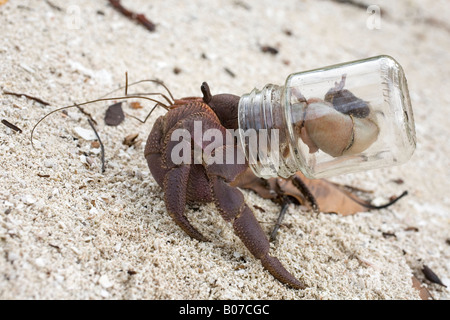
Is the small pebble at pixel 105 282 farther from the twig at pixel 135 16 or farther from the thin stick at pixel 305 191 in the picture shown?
the twig at pixel 135 16

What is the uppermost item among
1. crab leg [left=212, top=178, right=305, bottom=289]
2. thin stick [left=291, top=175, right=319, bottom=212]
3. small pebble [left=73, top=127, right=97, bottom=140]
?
crab leg [left=212, top=178, right=305, bottom=289]

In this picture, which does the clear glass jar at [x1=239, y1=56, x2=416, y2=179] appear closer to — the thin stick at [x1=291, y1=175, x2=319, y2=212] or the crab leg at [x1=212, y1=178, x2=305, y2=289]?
the crab leg at [x1=212, y1=178, x2=305, y2=289]

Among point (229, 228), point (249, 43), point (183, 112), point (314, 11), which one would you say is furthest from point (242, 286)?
point (314, 11)

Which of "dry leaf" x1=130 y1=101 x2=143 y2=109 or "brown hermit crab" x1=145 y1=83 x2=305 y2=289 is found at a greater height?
"brown hermit crab" x1=145 y1=83 x2=305 y2=289

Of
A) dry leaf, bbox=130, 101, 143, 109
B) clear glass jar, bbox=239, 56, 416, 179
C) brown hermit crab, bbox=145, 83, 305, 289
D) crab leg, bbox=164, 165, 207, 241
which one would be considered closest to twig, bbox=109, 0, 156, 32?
dry leaf, bbox=130, 101, 143, 109

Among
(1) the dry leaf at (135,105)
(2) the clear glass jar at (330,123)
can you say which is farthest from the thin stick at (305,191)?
(1) the dry leaf at (135,105)

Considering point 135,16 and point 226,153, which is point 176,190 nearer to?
point 226,153

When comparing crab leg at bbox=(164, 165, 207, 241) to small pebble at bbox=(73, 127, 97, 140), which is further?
small pebble at bbox=(73, 127, 97, 140)
